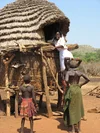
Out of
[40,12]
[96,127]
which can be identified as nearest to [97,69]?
[40,12]

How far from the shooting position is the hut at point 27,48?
8094 millimetres

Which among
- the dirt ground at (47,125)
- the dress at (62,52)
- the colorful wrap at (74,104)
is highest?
the dress at (62,52)

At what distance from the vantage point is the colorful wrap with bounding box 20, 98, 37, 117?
19.8 ft

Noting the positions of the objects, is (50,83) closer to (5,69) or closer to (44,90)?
(44,90)

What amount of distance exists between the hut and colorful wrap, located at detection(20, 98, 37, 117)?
6.10ft

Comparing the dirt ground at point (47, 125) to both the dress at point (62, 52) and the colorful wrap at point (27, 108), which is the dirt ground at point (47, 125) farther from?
the dress at point (62, 52)

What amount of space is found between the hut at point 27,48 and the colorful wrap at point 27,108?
1858 millimetres

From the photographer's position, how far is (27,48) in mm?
7969

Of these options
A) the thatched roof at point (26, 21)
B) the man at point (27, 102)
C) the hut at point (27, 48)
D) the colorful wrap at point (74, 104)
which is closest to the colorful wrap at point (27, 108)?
the man at point (27, 102)

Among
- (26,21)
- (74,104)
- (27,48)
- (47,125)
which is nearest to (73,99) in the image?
(74,104)

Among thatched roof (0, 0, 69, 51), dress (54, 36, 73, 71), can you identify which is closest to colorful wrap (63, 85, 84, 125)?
dress (54, 36, 73, 71)

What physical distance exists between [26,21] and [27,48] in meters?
1.31

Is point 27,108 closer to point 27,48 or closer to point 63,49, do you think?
point 27,48

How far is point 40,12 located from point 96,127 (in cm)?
425
